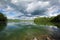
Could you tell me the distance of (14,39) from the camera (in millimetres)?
22672

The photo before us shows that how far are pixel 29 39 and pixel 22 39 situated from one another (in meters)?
1.21

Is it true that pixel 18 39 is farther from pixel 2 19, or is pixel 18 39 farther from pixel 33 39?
pixel 2 19

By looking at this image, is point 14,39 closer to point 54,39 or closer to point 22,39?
point 22,39

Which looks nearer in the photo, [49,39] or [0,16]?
[49,39]

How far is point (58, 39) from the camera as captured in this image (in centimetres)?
2331

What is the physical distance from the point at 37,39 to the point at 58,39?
381cm

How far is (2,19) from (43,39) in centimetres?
9442

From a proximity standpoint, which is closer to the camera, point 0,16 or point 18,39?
point 18,39

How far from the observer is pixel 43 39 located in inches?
883

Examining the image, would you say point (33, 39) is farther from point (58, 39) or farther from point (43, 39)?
point (58, 39)

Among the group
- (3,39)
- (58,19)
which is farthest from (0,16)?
(3,39)

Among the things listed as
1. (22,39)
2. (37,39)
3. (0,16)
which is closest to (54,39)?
(37,39)

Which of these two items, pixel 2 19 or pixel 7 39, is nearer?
pixel 7 39

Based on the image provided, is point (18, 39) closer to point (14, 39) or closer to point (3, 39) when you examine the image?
point (14, 39)
